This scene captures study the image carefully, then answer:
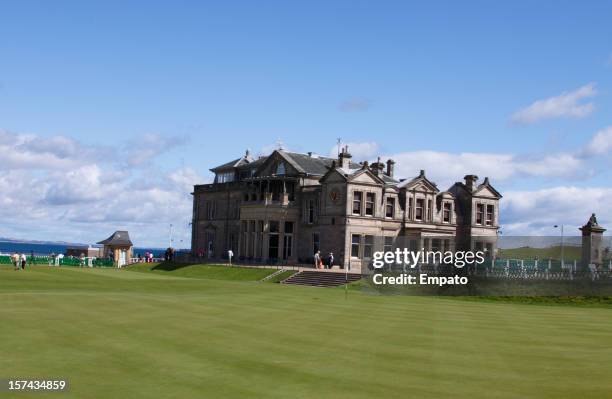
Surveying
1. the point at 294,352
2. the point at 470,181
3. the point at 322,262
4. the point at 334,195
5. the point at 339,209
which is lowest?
the point at 294,352

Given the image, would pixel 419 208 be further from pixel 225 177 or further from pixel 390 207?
pixel 225 177

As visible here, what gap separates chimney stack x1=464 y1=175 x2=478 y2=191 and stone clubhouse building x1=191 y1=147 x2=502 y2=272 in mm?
104

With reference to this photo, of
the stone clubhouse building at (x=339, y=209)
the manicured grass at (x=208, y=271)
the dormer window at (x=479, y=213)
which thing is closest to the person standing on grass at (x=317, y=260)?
the stone clubhouse building at (x=339, y=209)

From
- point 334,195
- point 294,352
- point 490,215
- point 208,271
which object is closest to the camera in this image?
point 294,352

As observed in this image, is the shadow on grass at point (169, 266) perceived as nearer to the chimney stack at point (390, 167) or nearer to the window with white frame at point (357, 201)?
the window with white frame at point (357, 201)

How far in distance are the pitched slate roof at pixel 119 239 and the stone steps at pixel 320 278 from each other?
37.3 m

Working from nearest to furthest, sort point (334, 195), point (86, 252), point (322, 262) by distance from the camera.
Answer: point (322, 262), point (334, 195), point (86, 252)

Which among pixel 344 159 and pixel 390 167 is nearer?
pixel 344 159

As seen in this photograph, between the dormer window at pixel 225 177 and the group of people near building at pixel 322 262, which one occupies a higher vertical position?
the dormer window at pixel 225 177

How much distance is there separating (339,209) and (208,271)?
13.8 metres

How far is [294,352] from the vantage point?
17047 millimetres

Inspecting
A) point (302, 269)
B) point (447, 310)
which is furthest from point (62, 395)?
point (302, 269)

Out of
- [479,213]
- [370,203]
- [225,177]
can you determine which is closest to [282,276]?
[370,203]

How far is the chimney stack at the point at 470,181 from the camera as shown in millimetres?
75512
